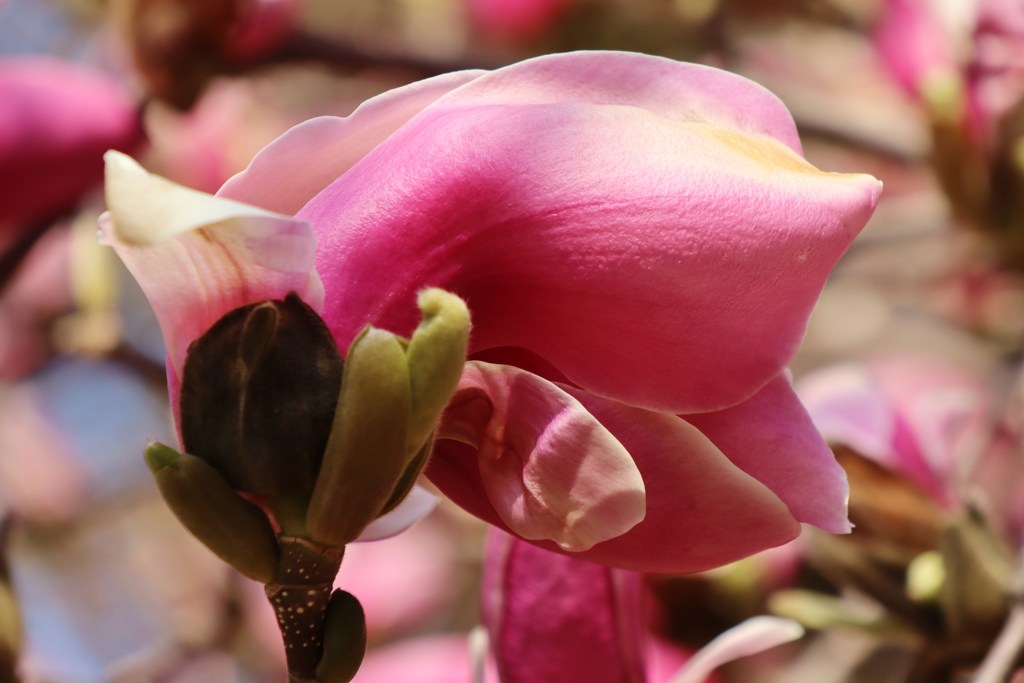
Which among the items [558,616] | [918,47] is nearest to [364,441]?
[558,616]

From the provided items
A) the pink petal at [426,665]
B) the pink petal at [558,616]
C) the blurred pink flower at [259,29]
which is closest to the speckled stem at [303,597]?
the pink petal at [558,616]

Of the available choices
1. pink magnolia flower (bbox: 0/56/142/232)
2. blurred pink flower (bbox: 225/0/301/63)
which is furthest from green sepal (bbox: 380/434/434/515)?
blurred pink flower (bbox: 225/0/301/63)

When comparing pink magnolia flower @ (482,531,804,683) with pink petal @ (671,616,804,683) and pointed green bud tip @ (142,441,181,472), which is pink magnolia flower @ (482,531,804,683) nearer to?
pink petal @ (671,616,804,683)

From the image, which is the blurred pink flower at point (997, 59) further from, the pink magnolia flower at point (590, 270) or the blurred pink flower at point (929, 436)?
the pink magnolia flower at point (590, 270)

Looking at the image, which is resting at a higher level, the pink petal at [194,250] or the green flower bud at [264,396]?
the pink petal at [194,250]

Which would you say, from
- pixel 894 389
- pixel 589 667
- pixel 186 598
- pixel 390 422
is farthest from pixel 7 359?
pixel 390 422

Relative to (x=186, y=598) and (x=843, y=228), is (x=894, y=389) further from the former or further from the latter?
(x=843, y=228)
